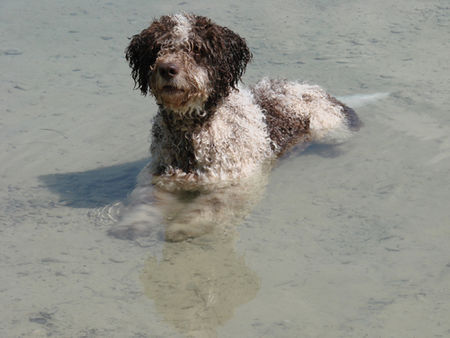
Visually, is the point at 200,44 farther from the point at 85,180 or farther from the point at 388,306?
the point at 388,306

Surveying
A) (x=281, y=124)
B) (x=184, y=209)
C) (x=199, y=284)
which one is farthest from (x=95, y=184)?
(x=199, y=284)

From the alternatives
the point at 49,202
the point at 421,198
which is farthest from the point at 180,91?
the point at 421,198

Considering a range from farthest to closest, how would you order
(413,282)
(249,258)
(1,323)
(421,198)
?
(421,198) → (249,258) → (413,282) → (1,323)

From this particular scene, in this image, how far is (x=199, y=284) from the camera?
5.62 metres

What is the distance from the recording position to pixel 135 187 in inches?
287

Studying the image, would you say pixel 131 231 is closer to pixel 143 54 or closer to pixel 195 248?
pixel 195 248

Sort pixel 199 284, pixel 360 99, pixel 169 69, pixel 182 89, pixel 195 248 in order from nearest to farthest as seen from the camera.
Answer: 1. pixel 199 284
2. pixel 195 248
3. pixel 169 69
4. pixel 182 89
5. pixel 360 99

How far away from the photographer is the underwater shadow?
7131 millimetres

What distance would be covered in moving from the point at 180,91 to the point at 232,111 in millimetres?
1066

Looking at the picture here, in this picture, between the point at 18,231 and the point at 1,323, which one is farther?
the point at 18,231

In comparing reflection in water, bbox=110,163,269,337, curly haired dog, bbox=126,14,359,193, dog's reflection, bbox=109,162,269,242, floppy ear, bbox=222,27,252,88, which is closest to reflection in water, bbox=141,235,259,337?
reflection in water, bbox=110,163,269,337

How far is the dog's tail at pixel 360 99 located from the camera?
29.7 feet

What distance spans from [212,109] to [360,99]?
2.72 metres

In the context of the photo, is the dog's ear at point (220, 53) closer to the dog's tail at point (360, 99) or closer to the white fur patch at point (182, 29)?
the white fur patch at point (182, 29)
